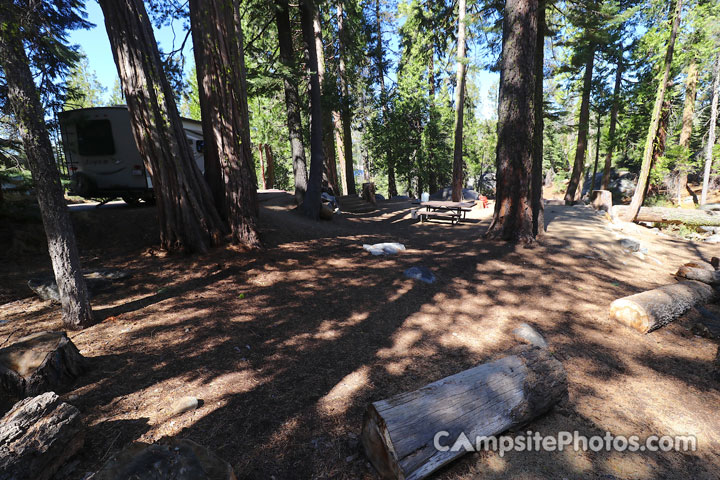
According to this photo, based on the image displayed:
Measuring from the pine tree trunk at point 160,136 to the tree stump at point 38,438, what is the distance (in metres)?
4.50

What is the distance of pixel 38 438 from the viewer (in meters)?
1.90

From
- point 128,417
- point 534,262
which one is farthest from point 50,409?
point 534,262

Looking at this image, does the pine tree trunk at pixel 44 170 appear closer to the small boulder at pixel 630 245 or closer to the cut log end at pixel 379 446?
the cut log end at pixel 379 446

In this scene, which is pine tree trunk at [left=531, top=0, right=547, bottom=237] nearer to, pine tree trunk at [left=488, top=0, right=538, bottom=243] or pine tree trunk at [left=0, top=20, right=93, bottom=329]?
pine tree trunk at [left=488, top=0, right=538, bottom=243]

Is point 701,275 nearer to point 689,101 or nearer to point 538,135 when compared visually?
point 538,135

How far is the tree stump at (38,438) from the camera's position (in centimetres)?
179

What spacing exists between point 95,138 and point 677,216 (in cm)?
2186

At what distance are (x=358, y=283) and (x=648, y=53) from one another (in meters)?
24.1

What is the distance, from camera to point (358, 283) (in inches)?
228

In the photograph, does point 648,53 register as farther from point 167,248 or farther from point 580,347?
point 167,248

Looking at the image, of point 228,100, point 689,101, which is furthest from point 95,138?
point 689,101

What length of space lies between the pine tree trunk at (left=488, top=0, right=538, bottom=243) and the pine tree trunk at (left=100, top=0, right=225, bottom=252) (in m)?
6.93

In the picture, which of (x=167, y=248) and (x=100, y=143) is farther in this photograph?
(x=100, y=143)

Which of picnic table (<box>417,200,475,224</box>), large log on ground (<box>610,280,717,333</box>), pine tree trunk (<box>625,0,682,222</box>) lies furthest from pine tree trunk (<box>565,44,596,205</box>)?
large log on ground (<box>610,280,717,333</box>)
